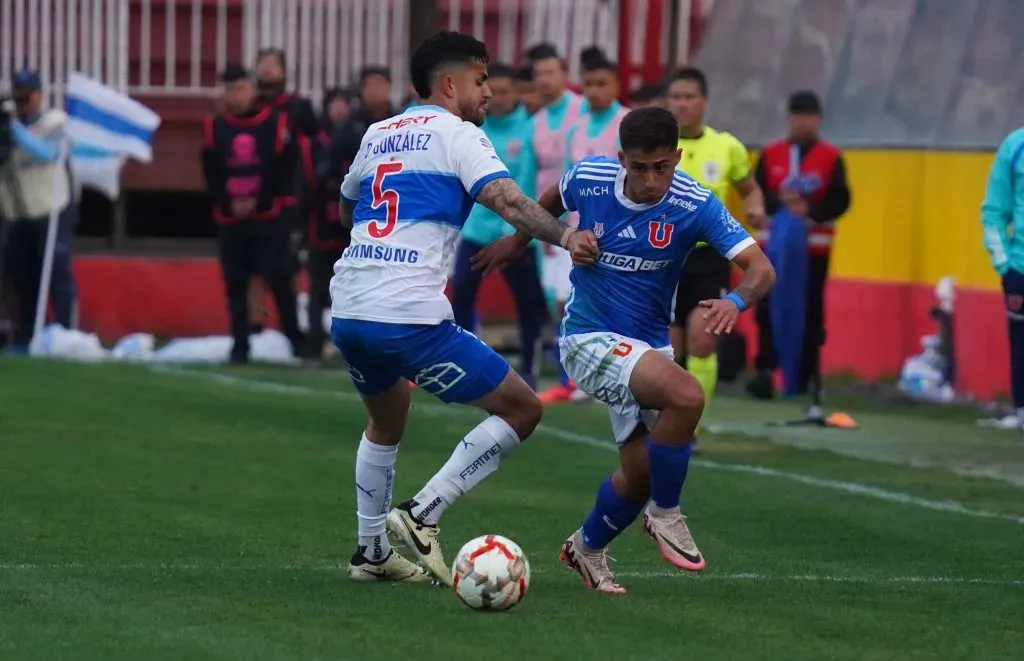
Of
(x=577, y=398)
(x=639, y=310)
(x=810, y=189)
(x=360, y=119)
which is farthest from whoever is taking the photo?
(x=360, y=119)

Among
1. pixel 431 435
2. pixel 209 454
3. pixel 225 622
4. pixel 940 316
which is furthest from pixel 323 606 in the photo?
pixel 940 316

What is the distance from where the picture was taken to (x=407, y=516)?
7.73 m

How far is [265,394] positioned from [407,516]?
295 inches

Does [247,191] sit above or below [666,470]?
below

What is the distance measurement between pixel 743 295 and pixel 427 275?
1102 millimetres

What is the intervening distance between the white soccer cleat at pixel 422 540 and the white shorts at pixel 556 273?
25.7ft

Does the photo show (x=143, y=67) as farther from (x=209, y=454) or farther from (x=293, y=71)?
(x=209, y=454)

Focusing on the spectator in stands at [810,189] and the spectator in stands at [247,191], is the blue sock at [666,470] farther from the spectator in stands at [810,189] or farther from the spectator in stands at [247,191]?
the spectator in stands at [247,191]

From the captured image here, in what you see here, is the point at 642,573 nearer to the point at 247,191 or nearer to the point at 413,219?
the point at 413,219

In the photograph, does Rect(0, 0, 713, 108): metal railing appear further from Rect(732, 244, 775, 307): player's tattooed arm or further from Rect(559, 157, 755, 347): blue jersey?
Rect(732, 244, 775, 307): player's tattooed arm

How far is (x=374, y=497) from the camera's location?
7.93 m

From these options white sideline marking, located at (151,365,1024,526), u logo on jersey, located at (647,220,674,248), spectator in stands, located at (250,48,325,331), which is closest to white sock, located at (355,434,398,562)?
u logo on jersey, located at (647,220,674,248)

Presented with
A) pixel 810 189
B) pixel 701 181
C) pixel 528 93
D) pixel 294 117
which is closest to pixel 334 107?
pixel 294 117

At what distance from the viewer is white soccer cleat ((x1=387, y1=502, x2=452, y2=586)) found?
7.69 m
